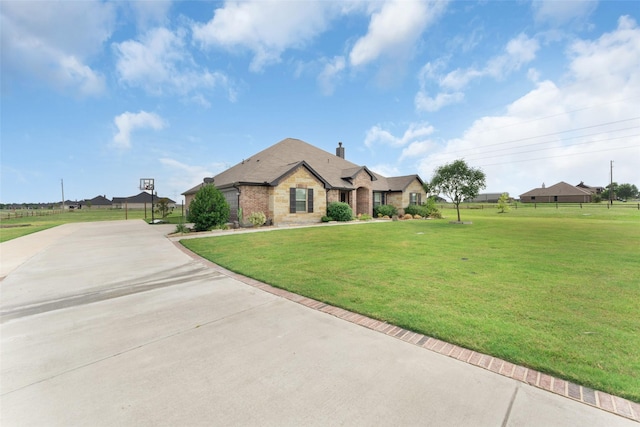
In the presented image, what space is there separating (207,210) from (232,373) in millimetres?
14815

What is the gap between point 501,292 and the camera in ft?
16.0

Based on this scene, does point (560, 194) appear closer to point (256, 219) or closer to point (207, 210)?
point (256, 219)

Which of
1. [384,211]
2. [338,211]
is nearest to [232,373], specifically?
[338,211]

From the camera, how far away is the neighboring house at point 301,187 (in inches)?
740

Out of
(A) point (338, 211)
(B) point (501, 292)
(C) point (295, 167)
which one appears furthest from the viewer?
(A) point (338, 211)

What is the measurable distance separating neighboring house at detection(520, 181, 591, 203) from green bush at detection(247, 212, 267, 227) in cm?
7686

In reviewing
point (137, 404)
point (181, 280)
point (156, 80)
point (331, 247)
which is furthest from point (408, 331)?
point (156, 80)

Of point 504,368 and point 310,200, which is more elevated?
point 310,200

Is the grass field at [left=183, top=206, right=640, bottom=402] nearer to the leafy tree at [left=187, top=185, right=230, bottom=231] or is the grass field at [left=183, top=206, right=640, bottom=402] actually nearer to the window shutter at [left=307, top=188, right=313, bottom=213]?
the leafy tree at [left=187, top=185, right=230, bottom=231]

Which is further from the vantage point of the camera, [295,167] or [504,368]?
[295,167]

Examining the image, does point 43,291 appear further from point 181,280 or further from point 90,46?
point 90,46

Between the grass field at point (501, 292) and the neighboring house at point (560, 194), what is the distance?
72.2m

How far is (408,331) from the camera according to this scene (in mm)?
3504

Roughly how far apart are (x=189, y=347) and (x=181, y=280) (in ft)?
11.3
